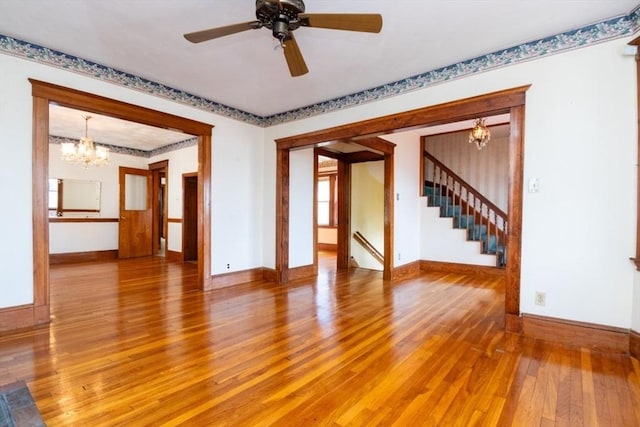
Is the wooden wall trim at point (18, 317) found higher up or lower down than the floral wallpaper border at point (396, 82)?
lower down

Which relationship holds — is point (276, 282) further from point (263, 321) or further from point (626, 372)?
point (626, 372)

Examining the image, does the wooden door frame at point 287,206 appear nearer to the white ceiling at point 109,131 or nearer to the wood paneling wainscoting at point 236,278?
the wood paneling wainscoting at point 236,278

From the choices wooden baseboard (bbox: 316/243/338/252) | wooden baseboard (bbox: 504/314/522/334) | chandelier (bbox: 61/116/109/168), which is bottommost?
wooden baseboard (bbox: 316/243/338/252)

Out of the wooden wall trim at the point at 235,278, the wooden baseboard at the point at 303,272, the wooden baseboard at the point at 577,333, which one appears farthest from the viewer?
the wooden baseboard at the point at 303,272

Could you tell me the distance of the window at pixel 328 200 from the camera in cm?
967

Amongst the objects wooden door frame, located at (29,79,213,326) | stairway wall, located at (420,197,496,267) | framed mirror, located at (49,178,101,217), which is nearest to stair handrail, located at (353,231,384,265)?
stairway wall, located at (420,197,496,267)

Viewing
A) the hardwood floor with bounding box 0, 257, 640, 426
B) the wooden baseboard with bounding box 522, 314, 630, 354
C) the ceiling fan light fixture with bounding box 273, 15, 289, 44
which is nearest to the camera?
the hardwood floor with bounding box 0, 257, 640, 426

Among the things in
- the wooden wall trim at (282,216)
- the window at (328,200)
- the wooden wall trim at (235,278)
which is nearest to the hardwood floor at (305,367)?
the wooden wall trim at (235,278)

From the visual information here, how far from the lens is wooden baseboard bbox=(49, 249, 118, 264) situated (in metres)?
6.61

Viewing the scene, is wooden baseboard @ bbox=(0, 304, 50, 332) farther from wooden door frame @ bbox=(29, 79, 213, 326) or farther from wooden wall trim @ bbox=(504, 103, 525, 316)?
wooden wall trim @ bbox=(504, 103, 525, 316)

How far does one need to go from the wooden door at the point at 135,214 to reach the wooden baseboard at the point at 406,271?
6.38 metres

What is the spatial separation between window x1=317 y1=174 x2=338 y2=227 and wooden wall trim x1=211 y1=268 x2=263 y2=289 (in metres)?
4.72

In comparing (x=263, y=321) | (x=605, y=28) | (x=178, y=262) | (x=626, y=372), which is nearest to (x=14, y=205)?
(x=263, y=321)

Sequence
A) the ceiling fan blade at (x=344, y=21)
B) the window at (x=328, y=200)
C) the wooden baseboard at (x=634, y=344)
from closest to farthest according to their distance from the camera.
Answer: the ceiling fan blade at (x=344, y=21) < the wooden baseboard at (x=634, y=344) < the window at (x=328, y=200)
